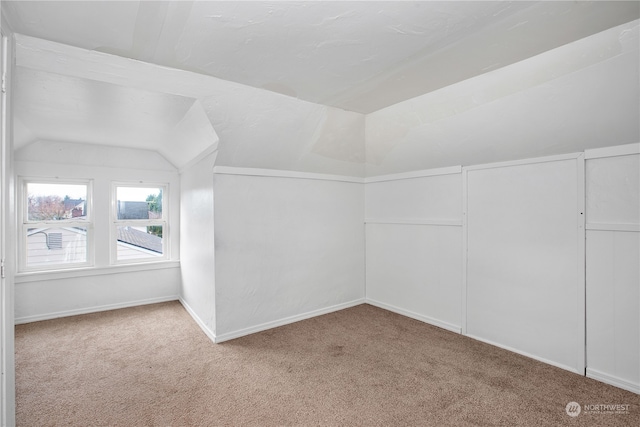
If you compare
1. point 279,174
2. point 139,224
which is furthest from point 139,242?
point 279,174

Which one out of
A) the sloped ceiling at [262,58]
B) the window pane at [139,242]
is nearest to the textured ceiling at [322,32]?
the sloped ceiling at [262,58]

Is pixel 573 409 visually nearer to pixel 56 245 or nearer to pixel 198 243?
pixel 198 243

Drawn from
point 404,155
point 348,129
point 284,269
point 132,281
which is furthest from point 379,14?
point 132,281

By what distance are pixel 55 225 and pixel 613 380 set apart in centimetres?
581

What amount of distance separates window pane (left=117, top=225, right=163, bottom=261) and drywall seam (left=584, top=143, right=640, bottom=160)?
493cm

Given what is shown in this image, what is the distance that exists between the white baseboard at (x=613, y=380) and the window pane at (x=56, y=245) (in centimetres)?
547

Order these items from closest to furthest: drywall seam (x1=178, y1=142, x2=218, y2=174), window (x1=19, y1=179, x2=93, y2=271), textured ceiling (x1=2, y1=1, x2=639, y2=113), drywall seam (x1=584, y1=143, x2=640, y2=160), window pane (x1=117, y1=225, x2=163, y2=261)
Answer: textured ceiling (x1=2, y1=1, x2=639, y2=113), drywall seam (x1=584, y1=143, x2=640, y2=160), drywall seam (x1=178, y1=142, x2=218, y2=174), window (x1=19, y1=179, x2=93, y2=271), window pane (x1=117, y1=225, x2=163, y2=261)

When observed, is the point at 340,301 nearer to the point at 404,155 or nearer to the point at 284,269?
the point at 284,269

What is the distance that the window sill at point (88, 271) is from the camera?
3634 millimetres

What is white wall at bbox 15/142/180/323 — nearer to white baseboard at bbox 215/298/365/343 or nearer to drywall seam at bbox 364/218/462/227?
white baseboard at bbox 215/298/365/343

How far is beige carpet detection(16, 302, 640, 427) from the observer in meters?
1.98

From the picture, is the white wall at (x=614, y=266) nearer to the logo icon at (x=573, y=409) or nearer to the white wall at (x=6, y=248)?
the logo icon at (x=573, y=409)

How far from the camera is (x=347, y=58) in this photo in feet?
6.75

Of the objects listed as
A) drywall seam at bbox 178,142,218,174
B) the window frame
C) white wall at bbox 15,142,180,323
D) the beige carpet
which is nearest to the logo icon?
the beige carpet
